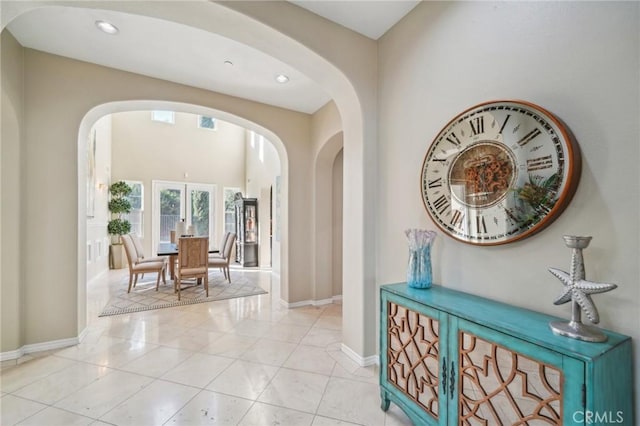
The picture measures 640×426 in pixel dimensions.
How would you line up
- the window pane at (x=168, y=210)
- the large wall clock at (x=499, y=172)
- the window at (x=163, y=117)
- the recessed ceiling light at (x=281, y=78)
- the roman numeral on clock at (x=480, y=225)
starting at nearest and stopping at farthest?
the large wall clock at (x=499, y=172) < the roman numeral on clock at (x=480, y=225) < the recessed ceiling light at (x=281, y=78) < the window at (x=163, y=117) < the window pane at (x=168, y=210)

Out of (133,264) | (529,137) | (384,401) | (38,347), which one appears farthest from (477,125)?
(133,264)

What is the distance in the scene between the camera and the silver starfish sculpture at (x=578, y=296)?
1009mm

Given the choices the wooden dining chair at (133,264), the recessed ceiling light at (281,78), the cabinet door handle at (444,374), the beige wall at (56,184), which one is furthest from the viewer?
the wooden dining chair at (133,264)

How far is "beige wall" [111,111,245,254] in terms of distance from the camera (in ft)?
23.9

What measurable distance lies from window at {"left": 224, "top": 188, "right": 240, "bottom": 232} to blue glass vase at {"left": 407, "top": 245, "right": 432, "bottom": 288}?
752 centimetres

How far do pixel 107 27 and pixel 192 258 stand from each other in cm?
332

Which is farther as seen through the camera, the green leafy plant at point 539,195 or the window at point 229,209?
the window at point 229,209

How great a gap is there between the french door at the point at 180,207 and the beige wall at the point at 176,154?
14cm

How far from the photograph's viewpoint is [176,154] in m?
7.90

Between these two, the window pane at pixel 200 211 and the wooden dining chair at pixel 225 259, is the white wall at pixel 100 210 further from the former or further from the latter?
the wooden dining chair at pixel 225 259

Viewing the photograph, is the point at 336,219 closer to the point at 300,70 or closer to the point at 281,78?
the point at 281,78

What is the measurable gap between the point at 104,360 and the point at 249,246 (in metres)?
4.91

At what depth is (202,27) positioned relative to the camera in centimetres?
200

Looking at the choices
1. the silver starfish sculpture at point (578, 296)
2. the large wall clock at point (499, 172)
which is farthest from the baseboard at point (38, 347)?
the silver starfish sculpture at point (578, 296)
